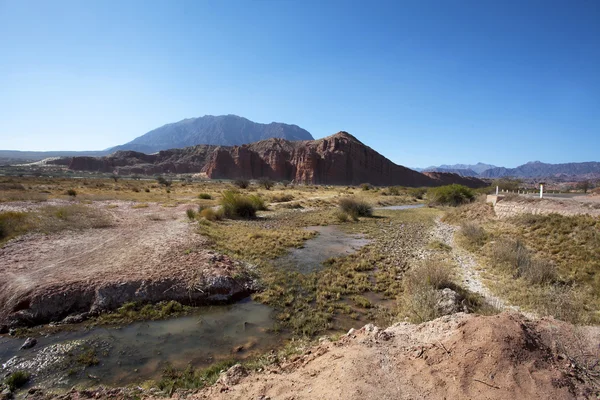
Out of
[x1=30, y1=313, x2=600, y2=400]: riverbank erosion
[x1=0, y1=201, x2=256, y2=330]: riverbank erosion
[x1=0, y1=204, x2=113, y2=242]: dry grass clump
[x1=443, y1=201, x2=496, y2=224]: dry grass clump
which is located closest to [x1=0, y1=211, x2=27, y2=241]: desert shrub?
[x1=0, y1=204, x2=113, y2=242]: dry grass clump

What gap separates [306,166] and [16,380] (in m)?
94.7

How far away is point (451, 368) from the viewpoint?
13.0ft

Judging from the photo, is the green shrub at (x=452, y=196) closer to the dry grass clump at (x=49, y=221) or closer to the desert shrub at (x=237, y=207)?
the desert shrub at (x=237, y=207)

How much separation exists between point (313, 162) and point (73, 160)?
93.1 metres

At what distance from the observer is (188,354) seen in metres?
6.43

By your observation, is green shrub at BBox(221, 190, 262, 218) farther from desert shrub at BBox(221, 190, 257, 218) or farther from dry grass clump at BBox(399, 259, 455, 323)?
dry grass clump at BBox(399, 259, 455, 323)

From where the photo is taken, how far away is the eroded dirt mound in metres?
3.60

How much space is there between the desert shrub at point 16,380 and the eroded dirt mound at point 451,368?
136 inches

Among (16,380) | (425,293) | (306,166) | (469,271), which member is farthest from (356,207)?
(306,166)

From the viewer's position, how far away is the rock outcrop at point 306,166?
→ 3912 inches

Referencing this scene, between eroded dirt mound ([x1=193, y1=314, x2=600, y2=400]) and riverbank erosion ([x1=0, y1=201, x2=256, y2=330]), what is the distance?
4.96m

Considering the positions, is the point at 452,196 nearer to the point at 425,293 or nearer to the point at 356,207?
the point at 356,207

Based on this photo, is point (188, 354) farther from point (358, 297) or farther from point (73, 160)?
point (73, 160)

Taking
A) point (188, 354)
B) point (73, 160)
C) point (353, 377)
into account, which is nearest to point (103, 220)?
point (188, 354)
